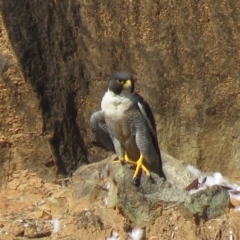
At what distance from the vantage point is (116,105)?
10766 millimetres

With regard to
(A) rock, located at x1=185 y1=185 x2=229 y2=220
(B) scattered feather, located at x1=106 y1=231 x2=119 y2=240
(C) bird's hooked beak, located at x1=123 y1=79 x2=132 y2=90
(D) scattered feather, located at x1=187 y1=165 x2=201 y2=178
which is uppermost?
(C) bird's hooked beak, located at x1=123 y1=79 x2=132 y2=90

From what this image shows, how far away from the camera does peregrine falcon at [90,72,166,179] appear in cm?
1077

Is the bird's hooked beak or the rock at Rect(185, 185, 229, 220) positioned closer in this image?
the rock at Rect(185, 185, 229, 220)

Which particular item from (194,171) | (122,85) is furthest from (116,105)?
(194,171)

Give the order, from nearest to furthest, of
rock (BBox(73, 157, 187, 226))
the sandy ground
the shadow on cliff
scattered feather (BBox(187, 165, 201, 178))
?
the sandy ground, rock (BBox(73, 157, 187, 226)), the shadow on cliff, scattered feather (BBox(187, 165, 201, 178))

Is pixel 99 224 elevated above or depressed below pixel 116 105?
below

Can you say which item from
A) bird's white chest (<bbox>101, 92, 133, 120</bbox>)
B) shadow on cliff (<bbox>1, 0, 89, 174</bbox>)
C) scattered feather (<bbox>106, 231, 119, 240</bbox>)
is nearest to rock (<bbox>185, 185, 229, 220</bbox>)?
scattered feather (<bbox>106, 231, 119, 240</bbox>)

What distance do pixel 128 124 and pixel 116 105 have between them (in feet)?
0.74

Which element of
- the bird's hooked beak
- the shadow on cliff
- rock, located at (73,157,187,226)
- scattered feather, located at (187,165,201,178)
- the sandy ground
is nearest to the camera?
the sandy ground

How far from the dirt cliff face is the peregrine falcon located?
1.14 metres

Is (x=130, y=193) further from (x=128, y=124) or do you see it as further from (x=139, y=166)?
(x=128, y=124)

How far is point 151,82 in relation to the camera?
41.2 feet

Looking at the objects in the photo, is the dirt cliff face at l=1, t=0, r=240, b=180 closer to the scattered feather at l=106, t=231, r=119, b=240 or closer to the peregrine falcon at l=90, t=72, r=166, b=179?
the peregrine falcon at l=90, t=72, r=166, b=179

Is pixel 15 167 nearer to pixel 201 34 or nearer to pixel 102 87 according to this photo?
pixel 102 87
